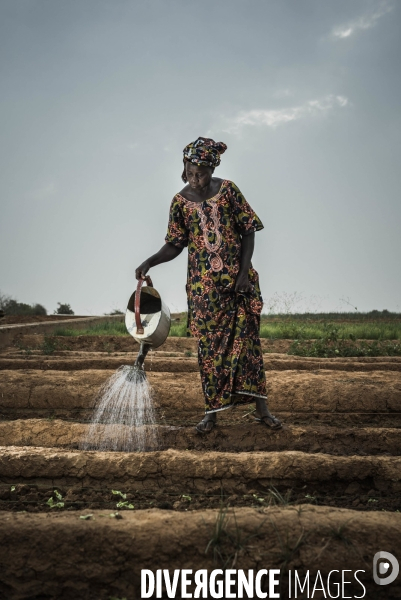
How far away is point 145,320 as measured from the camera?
389 cm

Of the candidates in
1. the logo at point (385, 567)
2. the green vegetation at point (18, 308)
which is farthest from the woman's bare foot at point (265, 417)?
the green vegetation at point (18, 308)

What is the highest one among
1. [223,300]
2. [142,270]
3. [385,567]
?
[142,270]

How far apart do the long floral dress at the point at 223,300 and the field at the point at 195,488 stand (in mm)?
407

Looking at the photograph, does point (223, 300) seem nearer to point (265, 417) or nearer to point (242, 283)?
point (242, 283)

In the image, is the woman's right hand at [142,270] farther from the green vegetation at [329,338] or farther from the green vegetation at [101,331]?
the green vegetation at [101,331]

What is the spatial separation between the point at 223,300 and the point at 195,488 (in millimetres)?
1259

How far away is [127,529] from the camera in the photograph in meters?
2.23

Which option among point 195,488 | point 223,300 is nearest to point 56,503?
point 195,488

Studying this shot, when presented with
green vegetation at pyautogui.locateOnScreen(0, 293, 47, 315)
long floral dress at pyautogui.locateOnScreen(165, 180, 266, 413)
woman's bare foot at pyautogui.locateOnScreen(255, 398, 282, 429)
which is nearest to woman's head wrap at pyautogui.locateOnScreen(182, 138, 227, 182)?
long floral dress at pyautogui.locateOnScreen(165, 180, 266, 413)

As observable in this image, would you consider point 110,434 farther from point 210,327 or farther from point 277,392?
point 277,392

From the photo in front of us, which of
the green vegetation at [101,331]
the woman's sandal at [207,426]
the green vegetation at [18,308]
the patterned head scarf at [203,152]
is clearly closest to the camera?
the patterned head scarf at [203,152]

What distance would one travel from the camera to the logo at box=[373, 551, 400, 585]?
215cm

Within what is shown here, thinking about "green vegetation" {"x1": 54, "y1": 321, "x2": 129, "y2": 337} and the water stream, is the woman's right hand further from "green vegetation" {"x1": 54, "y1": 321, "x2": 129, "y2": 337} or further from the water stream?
"green vegetation" {"x1": 54, "y1": 321, "x2": 129, "y2": 337}

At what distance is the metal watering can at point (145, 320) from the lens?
3.80m
